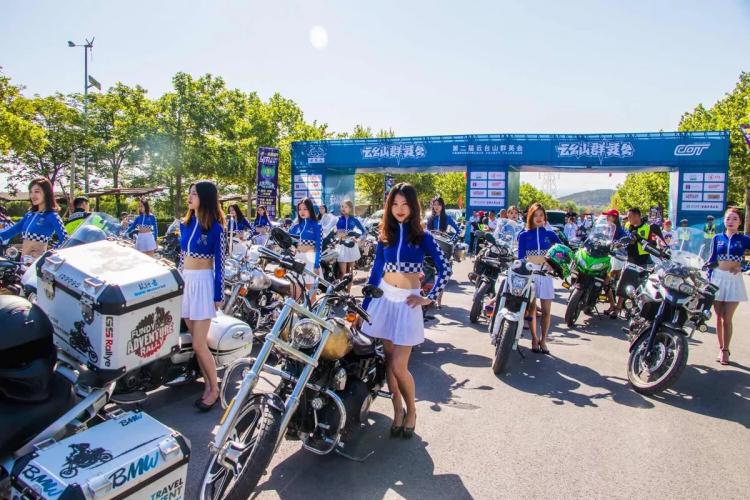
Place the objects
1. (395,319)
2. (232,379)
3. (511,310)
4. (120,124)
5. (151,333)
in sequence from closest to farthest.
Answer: (151,333) → (395,319) → (232,379) → (511,310) → (120,124)

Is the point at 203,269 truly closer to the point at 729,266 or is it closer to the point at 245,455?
the point at 245,455

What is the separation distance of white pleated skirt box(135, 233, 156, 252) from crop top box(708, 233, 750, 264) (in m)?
10.2

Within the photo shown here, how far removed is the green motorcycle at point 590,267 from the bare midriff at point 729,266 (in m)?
1.73

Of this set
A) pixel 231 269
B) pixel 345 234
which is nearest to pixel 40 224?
pixel 231 269

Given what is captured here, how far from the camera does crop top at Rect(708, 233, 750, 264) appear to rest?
5.91 m

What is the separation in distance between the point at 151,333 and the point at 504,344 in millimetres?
3553

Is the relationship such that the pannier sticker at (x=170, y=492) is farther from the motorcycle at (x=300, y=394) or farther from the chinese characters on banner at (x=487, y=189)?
the chinese characters on banner at (x=487, y=189)

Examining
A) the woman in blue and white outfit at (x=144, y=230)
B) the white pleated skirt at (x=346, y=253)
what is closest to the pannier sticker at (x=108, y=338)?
the white pleated skirt at (x=346, y=253)

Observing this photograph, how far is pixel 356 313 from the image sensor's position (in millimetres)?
3322

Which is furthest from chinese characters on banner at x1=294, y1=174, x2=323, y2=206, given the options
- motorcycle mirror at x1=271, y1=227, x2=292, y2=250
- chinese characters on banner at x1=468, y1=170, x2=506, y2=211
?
motorcycle mirror at x1=271, y1=227, x2=292, y2=250

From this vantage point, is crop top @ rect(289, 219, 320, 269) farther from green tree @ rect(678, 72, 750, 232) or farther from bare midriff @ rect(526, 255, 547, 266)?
green tree @ rect(678, 72, 750, 232)

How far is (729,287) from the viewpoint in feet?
19.2

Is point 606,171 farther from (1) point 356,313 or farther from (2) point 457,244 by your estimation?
(1) point 356,313

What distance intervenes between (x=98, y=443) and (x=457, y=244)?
272 inches
